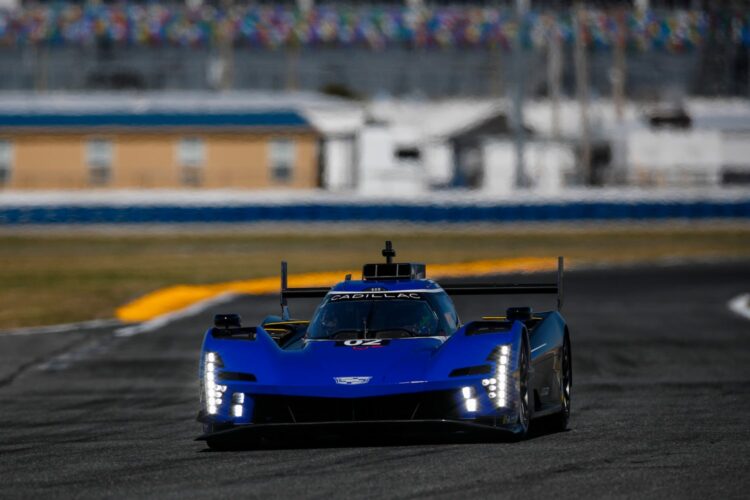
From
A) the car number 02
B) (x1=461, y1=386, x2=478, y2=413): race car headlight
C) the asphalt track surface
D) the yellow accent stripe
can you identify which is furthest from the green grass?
(x1=461, y1=386, x2=478, y2=413): race car headlight

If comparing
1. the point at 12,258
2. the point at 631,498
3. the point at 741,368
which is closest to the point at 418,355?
the point at 631,498

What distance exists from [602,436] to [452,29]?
254ft

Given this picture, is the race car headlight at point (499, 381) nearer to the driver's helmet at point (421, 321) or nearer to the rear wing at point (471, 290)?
the driver's helmet at point (421, 321)

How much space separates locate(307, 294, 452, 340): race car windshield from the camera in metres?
12.0

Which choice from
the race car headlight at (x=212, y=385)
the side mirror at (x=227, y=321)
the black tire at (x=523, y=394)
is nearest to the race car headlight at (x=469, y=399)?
the black tire at (x=523, y=394)

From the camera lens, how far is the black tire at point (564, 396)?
40.1 feet

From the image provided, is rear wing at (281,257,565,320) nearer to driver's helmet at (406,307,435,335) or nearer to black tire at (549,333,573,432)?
black tire at (549,333,573,432)

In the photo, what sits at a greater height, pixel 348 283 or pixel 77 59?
pixel 77 59

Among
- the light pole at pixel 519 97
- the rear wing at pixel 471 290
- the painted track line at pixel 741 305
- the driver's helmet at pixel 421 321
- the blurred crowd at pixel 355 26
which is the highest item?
the blurred crowd at pixel 355 26

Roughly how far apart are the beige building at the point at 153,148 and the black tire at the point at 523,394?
54.7 meters

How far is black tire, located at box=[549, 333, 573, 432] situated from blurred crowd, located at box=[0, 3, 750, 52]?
68876mm

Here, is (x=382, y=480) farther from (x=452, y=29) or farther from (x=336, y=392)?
(x=452, y=29)

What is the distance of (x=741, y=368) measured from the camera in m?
17.6

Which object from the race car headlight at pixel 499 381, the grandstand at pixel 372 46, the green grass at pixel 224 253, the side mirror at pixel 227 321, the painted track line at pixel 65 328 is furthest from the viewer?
the grandstand at pixel 372 46
